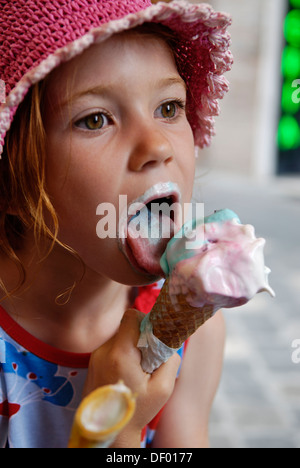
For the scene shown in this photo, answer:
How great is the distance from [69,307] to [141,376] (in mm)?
245

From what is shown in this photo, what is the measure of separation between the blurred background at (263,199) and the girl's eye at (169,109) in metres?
1.20

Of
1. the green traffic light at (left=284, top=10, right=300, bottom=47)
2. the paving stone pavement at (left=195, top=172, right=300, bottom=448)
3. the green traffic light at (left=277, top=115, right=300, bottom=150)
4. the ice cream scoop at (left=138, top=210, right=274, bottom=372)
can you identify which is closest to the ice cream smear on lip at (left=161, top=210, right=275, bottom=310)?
the ice cream scoop at (left=138, top=210, right=274, bottom=372)

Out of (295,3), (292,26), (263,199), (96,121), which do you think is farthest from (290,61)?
(96,121)

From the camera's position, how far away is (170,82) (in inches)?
32.3

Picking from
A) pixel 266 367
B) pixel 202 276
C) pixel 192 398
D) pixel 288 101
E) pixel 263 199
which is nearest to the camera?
pixel 202 276

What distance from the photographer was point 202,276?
0.65 meters

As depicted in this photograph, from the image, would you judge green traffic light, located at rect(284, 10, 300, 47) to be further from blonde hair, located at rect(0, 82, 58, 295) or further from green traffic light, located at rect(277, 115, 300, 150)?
blonde hair, located at rect(0, 82, 58, 295)

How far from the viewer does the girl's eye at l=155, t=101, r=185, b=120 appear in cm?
83

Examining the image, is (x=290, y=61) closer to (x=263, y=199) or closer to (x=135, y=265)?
(x=263, y=199)

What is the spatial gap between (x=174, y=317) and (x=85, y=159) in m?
0.23

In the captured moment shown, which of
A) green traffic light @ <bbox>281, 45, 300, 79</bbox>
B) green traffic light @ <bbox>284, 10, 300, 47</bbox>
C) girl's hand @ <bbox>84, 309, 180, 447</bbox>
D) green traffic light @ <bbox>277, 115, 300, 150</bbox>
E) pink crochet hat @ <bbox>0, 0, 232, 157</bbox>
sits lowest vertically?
girl's hand @ <bbox>84, 309, 180, 447</bbox>

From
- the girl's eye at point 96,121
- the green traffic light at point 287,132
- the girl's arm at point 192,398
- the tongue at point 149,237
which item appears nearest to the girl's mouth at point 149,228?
the tongue at point 149,237

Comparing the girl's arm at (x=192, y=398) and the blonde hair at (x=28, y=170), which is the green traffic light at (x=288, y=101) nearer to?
the girl's arm at (x=192, y=398)

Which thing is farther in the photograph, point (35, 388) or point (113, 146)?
point (35, 388)
